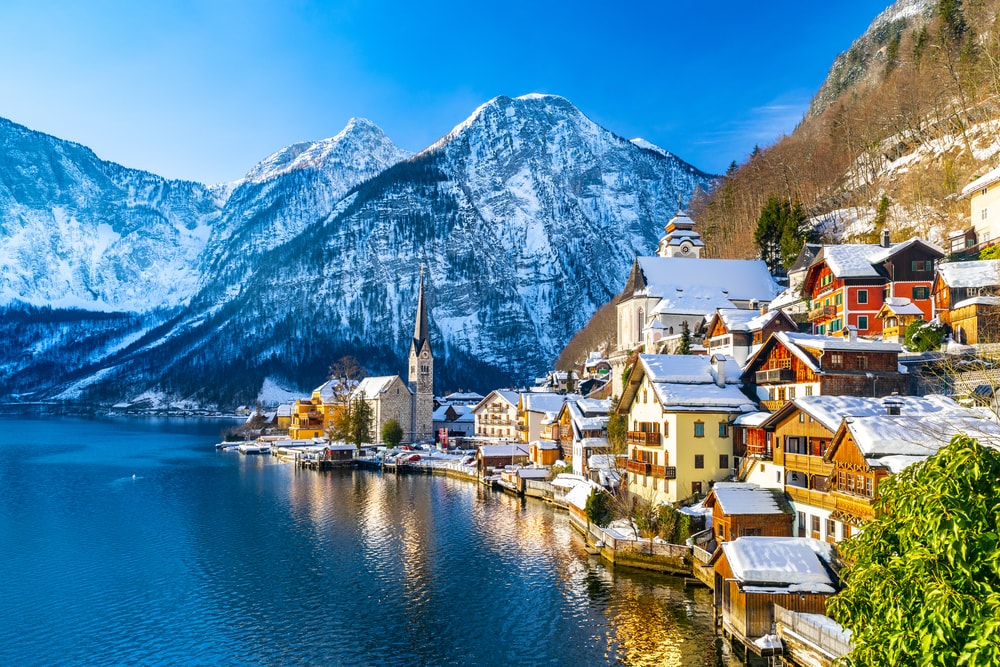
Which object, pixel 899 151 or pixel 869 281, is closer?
pixel 869 281

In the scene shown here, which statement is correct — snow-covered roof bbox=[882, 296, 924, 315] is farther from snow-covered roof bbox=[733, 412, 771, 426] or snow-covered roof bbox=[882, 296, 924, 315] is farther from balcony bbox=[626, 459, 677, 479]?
balcony bbox=[626, 459, 677, 479]

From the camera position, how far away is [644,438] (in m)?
43.7

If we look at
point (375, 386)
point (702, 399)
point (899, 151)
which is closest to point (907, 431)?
point (702, 399)

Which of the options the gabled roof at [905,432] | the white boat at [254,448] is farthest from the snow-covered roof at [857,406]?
the white boat at [254,448]

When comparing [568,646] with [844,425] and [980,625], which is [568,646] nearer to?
[844,425]

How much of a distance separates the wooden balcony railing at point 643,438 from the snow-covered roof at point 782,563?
15.2 m

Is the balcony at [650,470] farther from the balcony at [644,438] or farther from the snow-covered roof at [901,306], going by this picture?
the snow-covered roof at [901,306]

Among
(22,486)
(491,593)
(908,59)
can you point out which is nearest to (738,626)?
(491,593)

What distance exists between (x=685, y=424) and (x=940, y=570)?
29.8 meters

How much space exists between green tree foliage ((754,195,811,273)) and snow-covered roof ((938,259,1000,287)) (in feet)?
104

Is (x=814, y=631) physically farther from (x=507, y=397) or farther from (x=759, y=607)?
(x=507, y=397)

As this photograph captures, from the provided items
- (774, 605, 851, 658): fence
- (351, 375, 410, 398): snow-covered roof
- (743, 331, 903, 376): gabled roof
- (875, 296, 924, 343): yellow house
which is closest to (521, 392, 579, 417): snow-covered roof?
(351, 375, 410, 398): snow-covered roof

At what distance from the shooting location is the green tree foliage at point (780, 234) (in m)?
77.4

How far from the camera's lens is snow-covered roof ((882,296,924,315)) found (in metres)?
47.9
